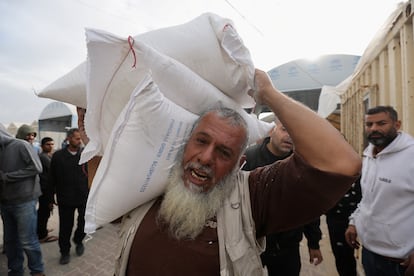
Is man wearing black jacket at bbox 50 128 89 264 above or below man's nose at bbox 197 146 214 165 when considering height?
below

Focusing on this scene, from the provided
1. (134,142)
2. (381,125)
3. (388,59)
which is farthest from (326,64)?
(134,142)

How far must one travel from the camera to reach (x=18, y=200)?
292 centimetres

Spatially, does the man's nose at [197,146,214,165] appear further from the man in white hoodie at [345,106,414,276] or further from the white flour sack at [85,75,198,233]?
the man in white hoodie at [345,106,414,276]

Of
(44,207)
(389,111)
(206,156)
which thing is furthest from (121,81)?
(44,207)

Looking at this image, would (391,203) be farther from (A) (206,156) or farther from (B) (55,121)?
(B) (55,121)

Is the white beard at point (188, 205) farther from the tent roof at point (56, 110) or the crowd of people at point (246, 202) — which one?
the tent roof at point (56, 110)

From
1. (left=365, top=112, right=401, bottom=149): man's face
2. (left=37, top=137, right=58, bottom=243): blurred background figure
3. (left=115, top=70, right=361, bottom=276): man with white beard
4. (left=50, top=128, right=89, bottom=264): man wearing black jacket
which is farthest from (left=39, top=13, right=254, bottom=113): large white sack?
(left=37, top=137, right=58, bottom=243): blurred background figure

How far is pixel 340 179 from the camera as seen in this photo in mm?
902

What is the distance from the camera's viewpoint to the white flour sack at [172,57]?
1.07 metres

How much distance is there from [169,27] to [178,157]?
0.67m

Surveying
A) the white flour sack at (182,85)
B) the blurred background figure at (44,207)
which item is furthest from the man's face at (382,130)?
the blurred background figure at (44,207)

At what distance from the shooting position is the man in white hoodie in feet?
6.80

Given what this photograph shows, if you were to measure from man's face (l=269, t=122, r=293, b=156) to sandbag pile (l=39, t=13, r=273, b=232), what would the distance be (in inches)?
42.3

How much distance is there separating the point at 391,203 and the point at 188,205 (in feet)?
6.59
